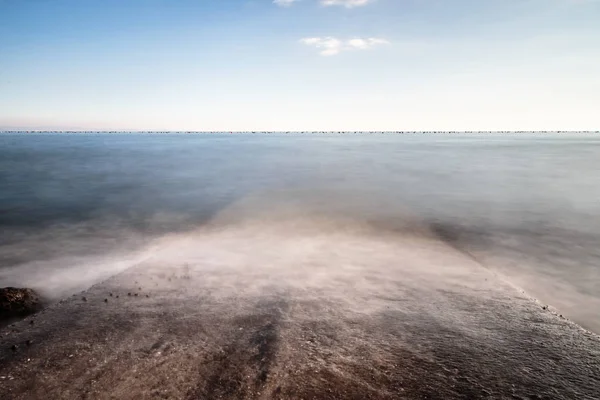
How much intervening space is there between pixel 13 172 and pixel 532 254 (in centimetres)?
5987

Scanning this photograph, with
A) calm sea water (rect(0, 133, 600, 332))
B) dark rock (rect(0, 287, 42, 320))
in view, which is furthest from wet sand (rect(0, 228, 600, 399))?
calm sea water (rect(0, 133, 600, 332))

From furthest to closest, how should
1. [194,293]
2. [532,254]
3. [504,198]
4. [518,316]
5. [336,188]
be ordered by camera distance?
[336,188]
[504,198]
[532,254]
[194,293]
[518,316]

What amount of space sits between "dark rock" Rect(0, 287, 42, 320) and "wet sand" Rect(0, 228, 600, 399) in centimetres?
73

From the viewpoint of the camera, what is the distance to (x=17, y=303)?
9.51m

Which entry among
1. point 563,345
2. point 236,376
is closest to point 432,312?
point 563,345

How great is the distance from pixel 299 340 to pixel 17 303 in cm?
811

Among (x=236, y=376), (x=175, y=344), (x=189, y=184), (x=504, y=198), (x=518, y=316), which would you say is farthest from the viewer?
(x=189, y=184)

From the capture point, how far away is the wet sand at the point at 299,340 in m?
6.34

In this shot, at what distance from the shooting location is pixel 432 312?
9195 millimetres

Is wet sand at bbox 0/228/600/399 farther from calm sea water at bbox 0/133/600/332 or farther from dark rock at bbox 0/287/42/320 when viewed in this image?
calm sea water at bbox 0/133/600/332

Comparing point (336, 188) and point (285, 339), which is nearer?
point (285, 339)

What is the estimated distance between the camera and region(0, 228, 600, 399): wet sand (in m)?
6.34

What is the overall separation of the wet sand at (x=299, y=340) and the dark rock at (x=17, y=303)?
726mm

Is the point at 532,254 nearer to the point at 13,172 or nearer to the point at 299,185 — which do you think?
the point at 299,185
